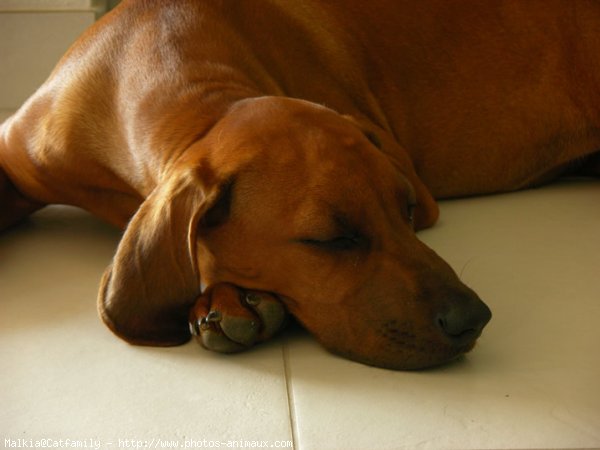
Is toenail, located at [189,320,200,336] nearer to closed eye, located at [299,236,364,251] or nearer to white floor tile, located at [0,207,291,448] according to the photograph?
white floor tile, located at [0,207,291,448]

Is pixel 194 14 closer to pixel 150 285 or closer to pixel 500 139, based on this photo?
pixel 150 285

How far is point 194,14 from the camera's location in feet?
7.45

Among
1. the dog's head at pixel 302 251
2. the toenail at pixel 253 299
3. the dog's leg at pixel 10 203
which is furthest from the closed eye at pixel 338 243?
the dog's leg at pixel 10 203

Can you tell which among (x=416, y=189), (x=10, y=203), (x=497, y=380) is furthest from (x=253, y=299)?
(x=10, y=203)

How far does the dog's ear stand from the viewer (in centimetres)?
172

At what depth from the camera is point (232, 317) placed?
1.76 m

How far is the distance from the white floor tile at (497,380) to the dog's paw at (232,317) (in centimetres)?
8

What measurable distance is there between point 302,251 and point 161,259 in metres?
0.26

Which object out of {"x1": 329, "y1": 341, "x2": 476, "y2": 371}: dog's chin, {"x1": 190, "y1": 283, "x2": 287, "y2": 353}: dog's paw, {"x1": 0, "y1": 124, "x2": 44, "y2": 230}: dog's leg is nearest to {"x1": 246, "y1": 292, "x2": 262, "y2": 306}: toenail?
{"x1": 190, "y1": 283, "x2": 287, "y2": 353}: dog's paw

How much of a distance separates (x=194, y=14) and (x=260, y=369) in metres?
0.94

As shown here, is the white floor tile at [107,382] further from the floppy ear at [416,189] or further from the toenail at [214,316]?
the floppy ear at [416,189]

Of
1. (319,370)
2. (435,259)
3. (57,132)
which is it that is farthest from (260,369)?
(57,132)

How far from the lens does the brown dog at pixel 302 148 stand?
5.69 ft

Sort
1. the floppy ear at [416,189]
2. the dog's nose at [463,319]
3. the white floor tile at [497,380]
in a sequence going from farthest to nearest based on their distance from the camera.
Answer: the floppy ear at [416,189]
the dog's nose at [463,319]
the white floor tile at [497,380]
